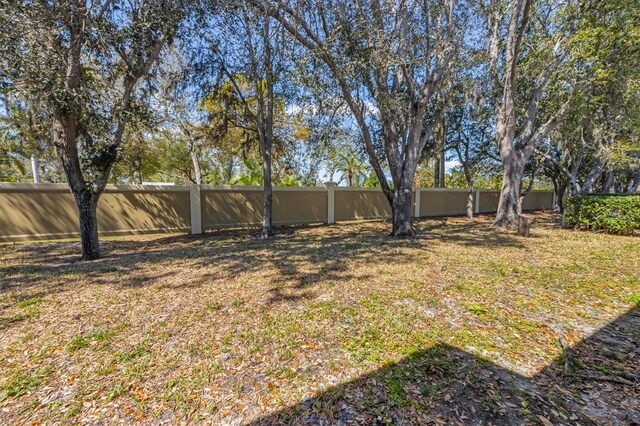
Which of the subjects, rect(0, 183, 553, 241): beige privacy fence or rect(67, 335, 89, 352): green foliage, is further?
rect(0, 183, 553, 241): beige privacy fence

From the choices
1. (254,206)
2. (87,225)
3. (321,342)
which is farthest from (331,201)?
(321,342)

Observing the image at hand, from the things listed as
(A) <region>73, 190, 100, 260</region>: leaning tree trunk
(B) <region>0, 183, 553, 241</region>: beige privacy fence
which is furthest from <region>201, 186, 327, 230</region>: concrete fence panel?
(A) <region>73, 190, 100, 260</region>: leaning tree trunk

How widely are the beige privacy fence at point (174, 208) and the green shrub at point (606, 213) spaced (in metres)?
5.96

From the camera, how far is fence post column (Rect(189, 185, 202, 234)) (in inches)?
364

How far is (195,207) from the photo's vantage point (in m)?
9.29

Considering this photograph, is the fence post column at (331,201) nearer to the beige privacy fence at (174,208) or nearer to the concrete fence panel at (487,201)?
the beige privacy fence at (174,208)

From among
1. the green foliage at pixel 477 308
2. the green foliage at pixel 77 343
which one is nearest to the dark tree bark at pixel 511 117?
the green foliage at pixel 477 308

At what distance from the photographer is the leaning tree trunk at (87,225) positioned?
5828 millimetres

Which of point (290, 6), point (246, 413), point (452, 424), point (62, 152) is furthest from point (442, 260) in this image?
point (62, 152)

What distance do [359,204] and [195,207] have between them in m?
6.93

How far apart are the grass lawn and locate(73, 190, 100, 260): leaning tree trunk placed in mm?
727

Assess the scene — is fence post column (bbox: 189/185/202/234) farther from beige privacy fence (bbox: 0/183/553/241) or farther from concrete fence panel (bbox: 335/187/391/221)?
concrete fence panel (bbox: 335/187/391/221)

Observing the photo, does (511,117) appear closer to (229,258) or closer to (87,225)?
(229,258)

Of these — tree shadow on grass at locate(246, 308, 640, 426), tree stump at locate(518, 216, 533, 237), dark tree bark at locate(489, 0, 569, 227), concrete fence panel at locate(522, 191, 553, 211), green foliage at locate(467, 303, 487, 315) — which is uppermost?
dark tree bark at locate(489, 0, 569, 227)
